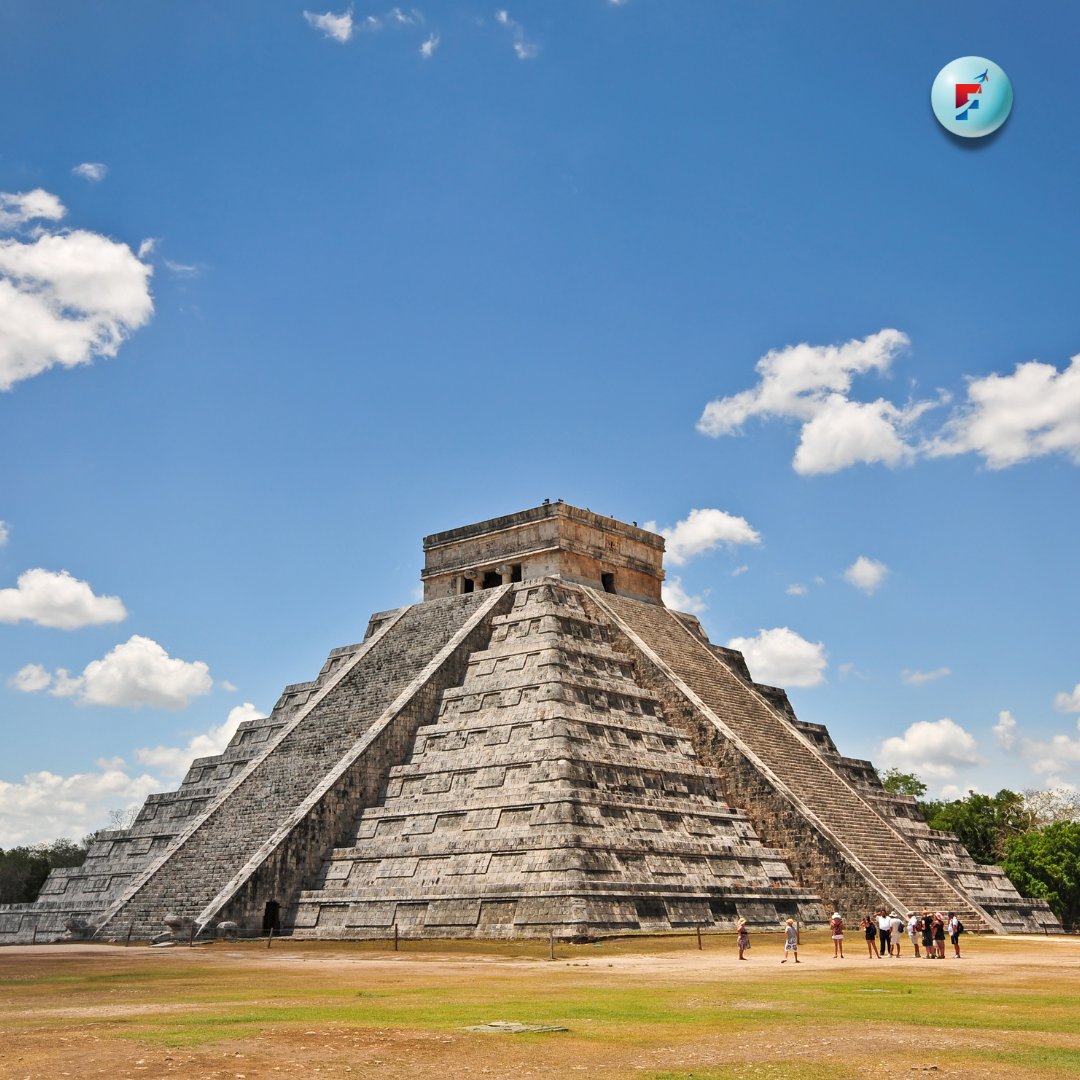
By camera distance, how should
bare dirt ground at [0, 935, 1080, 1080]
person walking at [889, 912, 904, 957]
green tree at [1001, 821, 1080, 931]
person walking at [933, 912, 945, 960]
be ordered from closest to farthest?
bare dirt ground at [0, 935, 1080, 1080] < person walking at [933, 912, 945, 960] < person walking at [889, 912, 904, 957] < green tree at [1001, 821, 1080, 931]

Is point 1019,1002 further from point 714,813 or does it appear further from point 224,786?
point 224,786

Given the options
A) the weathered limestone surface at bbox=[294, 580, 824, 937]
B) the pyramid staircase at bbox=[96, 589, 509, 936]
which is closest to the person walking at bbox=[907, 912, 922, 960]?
the weathered limestone surface at bbox=[294, 580, 824, 937]

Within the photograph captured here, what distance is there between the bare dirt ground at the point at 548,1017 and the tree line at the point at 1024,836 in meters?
21.4

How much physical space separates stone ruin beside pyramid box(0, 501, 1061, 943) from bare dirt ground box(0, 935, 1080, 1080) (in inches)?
134

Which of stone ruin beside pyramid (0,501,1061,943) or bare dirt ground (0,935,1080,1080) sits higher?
stone ruin beside pyramid (0,501,1061,943)

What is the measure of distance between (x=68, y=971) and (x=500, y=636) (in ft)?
49.9

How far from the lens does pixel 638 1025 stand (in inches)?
425

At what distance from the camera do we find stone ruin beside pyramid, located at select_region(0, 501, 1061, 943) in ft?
75.6

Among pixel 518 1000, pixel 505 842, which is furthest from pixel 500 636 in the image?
pixel 518 1000

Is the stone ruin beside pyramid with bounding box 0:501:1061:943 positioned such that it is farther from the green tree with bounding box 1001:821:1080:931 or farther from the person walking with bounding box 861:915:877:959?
the green tree with bounding box 1001:821:1080:931

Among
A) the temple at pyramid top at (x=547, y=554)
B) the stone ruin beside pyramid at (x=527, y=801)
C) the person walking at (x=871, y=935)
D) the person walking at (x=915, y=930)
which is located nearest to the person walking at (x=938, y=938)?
the person walking at (x=915, y=930)

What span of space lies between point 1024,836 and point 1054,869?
2908 mm

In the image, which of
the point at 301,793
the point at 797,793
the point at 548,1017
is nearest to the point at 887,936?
the point at 797,793

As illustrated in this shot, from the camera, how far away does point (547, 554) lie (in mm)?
34188
